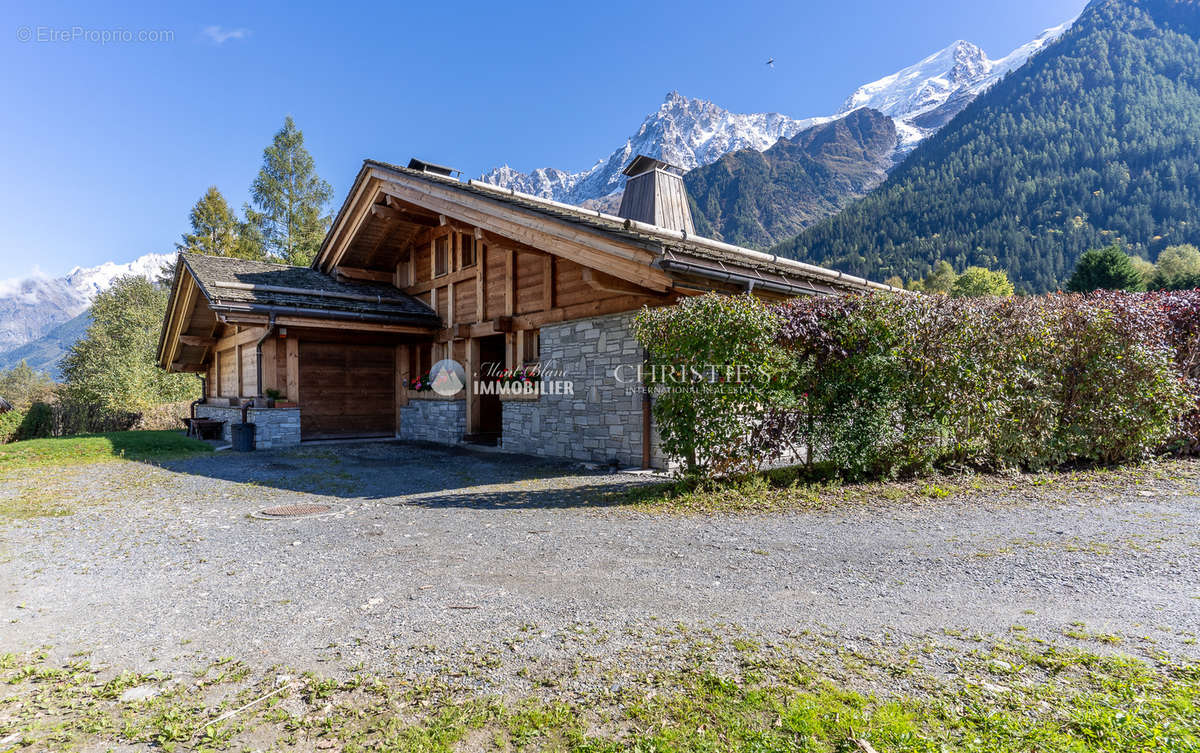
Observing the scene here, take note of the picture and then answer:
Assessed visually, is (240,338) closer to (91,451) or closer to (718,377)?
(91,451)

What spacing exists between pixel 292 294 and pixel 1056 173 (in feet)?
316

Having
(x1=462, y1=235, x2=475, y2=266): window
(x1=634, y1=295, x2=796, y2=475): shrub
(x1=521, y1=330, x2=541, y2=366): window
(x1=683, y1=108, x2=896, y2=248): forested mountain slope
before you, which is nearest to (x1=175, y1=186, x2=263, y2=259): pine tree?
(x1=462, y1=235, x2=475, y2=266): window

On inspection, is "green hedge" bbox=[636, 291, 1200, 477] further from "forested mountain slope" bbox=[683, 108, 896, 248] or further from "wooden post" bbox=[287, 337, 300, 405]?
"forested mountain slope" bbox=[683, 108, 896, 248]

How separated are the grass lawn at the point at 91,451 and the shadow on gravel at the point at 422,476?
51.0 inches

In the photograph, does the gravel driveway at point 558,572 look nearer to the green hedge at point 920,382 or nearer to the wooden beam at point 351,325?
the green hedge at point 920,382

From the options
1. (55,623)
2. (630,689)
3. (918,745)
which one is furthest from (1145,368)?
(55,623)

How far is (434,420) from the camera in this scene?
525 inches

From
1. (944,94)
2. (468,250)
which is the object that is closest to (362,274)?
(468,250)

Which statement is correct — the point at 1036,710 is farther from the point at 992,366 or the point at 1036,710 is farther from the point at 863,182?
the point at 863,182

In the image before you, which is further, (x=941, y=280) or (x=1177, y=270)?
(x=941, y=280)

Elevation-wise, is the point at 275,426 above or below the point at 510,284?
below

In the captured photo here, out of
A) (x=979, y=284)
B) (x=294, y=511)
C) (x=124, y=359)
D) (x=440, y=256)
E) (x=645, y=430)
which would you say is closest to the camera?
(x=294, y=511)

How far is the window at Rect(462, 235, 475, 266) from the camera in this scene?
42.5ft

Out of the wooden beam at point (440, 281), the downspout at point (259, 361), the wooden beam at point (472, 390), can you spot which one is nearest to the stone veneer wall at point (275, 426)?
the downspout at point (259, 361)
